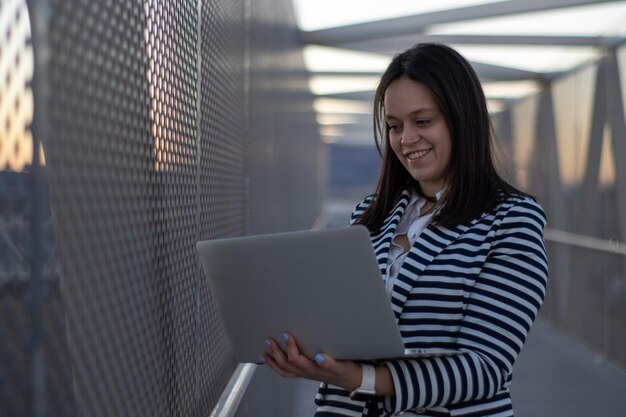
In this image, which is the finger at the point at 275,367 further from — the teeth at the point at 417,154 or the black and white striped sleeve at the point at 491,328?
the teeth at the point at 417,154

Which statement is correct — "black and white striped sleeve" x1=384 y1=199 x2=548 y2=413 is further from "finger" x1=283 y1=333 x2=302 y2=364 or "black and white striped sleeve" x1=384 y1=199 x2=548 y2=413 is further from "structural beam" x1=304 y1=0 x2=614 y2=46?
"structural beam" x1=304 y1=0 x2=614 y2=46

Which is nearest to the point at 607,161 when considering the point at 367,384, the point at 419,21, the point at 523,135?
the point at 419,21

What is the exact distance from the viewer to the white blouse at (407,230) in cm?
214

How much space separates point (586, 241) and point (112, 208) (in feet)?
27.5

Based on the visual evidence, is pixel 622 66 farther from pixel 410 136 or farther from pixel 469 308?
pixel 469 308

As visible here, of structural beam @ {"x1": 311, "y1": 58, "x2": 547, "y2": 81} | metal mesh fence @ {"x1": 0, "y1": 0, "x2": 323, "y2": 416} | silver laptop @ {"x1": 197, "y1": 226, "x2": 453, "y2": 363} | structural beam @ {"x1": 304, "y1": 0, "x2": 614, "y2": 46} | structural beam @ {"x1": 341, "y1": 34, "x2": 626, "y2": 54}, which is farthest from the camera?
structural beam @ {"x1": 311, "y1": 58, "x2": 547, "y2": 81}

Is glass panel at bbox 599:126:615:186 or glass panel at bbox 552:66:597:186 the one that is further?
glass panel at bbox 552:66:597:186

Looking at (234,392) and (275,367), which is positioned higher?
(275,367)

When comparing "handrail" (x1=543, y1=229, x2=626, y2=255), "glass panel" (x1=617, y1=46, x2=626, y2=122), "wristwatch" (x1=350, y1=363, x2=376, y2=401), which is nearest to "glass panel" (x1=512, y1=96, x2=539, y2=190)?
"handrail" (x1=543, y1=229, x2=626, y2=255)

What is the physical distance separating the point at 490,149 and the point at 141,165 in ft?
3.08

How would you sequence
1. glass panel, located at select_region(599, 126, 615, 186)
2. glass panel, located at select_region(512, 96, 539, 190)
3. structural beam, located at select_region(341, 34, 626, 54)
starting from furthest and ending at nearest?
glass panel, located at select_region(512, 96, 539, 190) < structural beam, located at select_region(341, 34, 626, 54) < glass panel, located at select_region(599, 126, 615, 186)

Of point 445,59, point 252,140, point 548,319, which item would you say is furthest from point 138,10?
point 548,319

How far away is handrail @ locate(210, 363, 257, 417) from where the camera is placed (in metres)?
2.69

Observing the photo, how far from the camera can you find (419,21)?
28.4ft
